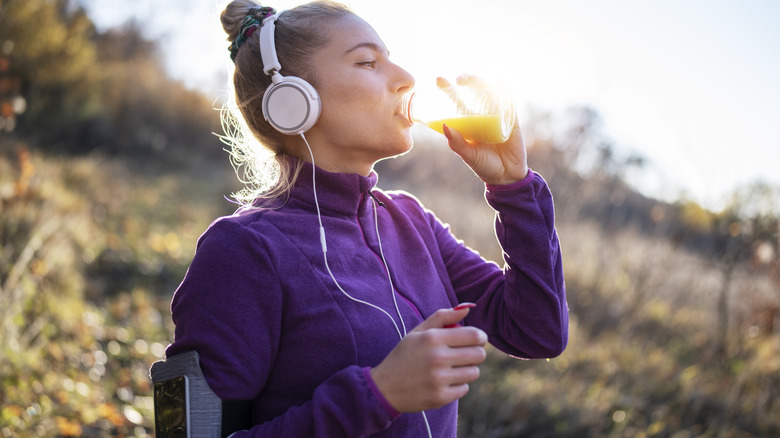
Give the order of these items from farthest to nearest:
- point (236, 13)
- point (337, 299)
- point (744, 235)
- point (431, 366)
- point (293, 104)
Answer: point (744, 235) < point (236, 13) < point (293, 104) < point (337, 299) < point (431, 366)

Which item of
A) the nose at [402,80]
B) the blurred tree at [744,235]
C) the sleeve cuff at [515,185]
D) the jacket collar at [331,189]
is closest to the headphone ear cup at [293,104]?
the jacket collar at [331,189]

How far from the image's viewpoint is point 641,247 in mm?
7457

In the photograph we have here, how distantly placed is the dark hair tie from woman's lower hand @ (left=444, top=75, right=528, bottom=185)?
0.65 m

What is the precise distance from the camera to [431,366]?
111cm

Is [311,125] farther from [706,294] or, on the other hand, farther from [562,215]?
[706,294]

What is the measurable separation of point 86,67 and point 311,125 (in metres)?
10.7

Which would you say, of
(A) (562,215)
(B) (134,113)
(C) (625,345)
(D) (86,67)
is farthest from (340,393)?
(B) (134,113)

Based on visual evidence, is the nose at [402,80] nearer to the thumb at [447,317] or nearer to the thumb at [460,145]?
the thumb at [460,145]

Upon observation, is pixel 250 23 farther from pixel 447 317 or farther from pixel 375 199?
pixel 447 317

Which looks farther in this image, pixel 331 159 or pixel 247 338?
pixel 331 159

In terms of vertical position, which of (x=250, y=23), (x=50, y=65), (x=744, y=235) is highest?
(x=50, y=65)

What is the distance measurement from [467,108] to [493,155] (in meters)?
0.17

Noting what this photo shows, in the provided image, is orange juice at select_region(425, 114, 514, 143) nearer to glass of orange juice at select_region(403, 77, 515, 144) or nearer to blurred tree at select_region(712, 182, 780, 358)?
glass of orange juice at select_region(403, 77, 515, 144)

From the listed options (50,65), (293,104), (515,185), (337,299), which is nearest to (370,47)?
(293,104)
